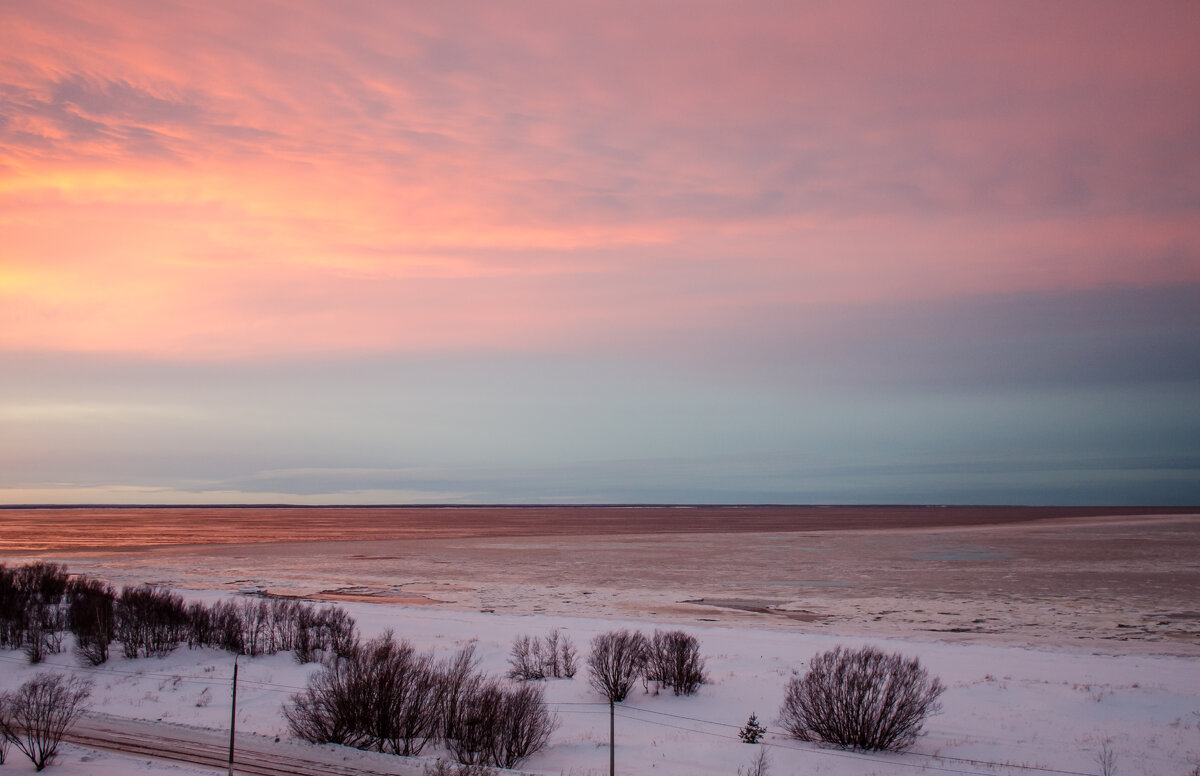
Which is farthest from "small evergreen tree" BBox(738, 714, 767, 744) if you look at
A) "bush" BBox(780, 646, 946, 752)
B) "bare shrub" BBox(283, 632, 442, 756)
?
"bare shrub" BBox(283, 632, 442, 756)

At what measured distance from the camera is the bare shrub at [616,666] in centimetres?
1536

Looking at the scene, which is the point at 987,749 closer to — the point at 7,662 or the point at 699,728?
the point at 699,728

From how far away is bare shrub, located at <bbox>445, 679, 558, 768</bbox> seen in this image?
11.3m

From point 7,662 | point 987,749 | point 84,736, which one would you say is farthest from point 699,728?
point 7,662

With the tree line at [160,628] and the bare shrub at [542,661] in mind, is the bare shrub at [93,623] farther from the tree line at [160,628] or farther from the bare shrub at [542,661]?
the bare shrub at [542,661]

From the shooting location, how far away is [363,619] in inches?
940

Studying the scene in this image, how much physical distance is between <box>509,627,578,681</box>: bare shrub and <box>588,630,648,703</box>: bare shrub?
926mm

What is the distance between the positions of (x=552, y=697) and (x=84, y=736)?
7.61m

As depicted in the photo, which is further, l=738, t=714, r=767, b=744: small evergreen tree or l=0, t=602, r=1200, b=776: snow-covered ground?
l=738, t=714, r=767, b=744: small evergreen tree

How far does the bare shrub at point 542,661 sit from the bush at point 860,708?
17.9ft

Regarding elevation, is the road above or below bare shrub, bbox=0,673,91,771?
below

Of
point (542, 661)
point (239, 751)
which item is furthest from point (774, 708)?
point (239, 751)

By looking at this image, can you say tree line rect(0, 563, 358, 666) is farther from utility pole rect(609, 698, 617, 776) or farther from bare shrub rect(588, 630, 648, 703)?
utility pole rect(609, 698, 617, 776)

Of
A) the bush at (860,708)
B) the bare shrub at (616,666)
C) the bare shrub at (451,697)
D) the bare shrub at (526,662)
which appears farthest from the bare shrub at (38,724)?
the bush at (860,708)
